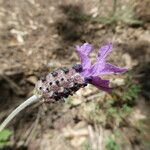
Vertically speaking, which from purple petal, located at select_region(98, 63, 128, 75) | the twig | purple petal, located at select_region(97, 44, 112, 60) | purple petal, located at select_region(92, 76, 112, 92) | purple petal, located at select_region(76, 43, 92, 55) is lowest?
the twig

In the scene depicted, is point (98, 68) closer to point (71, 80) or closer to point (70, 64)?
point (71, 80)

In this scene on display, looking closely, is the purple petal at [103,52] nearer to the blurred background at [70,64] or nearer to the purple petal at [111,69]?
the purple petal at [111,69]

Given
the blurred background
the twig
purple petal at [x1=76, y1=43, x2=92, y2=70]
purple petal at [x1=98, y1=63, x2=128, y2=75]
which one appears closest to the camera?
purple petal at [x1=98, y1=63, x2=128, y2=75]

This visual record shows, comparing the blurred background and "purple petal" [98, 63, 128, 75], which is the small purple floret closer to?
"purple petal" [98, 63, 128, 75]

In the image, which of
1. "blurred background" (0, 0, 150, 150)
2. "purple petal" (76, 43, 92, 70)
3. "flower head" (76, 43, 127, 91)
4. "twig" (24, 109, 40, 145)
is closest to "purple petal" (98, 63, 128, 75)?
"flower head" (76, 43, 127, 91)

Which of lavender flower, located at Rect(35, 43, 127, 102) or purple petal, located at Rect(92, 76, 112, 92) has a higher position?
lavender flower, located at Rect(35, 43, 127, 102)

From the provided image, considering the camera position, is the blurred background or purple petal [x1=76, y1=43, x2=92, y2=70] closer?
purple petal [x1=76, y1=43, x2=92, y2=70]

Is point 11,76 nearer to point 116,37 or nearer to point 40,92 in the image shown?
point 116,37
